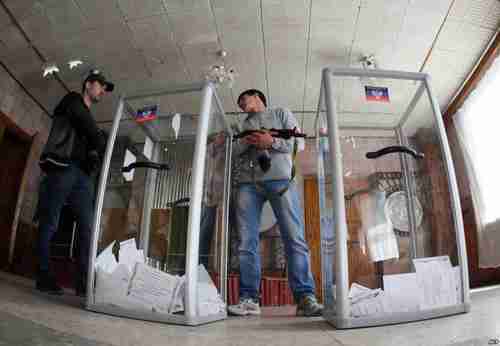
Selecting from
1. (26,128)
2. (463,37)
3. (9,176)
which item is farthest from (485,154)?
(9,176)

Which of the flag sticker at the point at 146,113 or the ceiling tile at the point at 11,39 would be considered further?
the ceiling tile at the point at 11,39

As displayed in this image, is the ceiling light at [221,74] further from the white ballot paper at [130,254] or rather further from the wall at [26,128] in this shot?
the wall at [26,128]

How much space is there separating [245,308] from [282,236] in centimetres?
34

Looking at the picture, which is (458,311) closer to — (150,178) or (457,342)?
(457,342)

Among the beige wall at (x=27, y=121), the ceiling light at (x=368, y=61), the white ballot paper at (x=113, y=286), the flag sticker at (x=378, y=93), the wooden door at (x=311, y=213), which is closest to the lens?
the white ballot paper at (x=113, y=286)

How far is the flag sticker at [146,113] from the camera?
1.16 m

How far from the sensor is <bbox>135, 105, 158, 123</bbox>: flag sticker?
1.16 meters

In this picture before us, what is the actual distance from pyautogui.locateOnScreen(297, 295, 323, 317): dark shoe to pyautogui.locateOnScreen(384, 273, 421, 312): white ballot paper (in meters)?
0.32

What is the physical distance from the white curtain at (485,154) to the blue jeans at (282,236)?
1739 millimetres

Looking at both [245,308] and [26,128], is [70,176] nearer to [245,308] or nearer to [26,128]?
[245,308]

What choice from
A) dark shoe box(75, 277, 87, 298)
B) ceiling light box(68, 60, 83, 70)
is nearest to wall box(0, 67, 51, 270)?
ceiling light box(68, 60, 83, 70)

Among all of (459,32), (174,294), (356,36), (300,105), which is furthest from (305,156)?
(174,294)

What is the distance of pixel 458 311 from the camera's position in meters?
0.91

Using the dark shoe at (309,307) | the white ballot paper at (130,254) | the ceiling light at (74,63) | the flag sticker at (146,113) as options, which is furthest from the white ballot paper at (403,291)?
the ceiling light at (74,63)
